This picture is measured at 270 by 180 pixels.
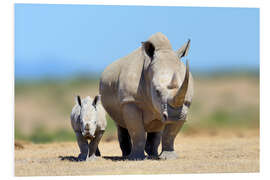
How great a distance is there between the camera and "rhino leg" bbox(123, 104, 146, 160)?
47.1ft

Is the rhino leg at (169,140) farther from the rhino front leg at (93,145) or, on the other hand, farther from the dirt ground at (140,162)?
the rhino front leg at (93,145)

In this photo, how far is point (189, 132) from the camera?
23359 millimetres

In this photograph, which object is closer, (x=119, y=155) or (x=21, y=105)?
(x=119, y=155)

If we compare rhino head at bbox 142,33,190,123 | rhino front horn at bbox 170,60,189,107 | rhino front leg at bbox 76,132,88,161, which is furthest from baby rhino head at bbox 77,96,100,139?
rhino front horn at bbox 170,60,189,107

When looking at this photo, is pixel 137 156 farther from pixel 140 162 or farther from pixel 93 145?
pixel 93 145

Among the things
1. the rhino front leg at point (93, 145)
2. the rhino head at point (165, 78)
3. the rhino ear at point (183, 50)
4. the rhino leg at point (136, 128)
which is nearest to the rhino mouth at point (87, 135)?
the rhino front leg at point (93, 145)

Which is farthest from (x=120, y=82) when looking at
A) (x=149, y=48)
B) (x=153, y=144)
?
(x=153, y=144)

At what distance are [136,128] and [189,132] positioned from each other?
30.2 ft

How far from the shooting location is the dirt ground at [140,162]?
13086 mm

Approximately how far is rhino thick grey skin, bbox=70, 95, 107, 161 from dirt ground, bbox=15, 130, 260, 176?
0.29m

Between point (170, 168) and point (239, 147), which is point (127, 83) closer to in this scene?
point (170, 168)
